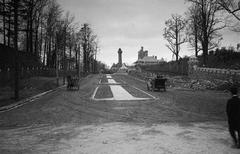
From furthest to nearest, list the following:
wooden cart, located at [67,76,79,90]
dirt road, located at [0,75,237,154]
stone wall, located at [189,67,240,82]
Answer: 1. stone wall, located at [189,67,240,82]
2. wooden cart, located at [67,76,79,90]
3. dirt road, located at [0,75,237,154]

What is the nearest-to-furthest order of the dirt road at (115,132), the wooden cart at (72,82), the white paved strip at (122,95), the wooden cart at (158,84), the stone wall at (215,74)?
the dirt road at (115,132) → the white paved strip at (122,95) → the wooden cart at (158,84) → the wooden cart at (72,82) → the stone wall at (215,74)

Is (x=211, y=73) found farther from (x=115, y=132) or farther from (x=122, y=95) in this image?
(x=115, y=132)

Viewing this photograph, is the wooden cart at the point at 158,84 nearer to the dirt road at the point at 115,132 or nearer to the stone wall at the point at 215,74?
the stone wall at the point at 215,74

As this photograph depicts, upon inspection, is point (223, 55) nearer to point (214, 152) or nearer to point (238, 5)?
point (238, 5)

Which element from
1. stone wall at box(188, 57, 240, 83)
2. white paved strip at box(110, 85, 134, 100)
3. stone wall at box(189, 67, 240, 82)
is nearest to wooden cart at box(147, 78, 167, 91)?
white paved strip at box(110, 85, 134, 100)

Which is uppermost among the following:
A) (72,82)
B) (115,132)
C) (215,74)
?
(215,74)

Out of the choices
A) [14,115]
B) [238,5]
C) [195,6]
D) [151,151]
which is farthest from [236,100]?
[195,6]

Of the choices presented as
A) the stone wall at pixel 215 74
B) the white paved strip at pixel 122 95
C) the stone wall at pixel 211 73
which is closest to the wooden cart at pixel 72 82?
the white paved strip at pixel 122 95

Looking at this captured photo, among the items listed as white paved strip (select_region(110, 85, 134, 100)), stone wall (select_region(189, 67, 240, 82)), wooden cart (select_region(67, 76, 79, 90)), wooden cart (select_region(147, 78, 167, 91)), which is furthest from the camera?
stone wall (select_region(189, 67, 240, 82))

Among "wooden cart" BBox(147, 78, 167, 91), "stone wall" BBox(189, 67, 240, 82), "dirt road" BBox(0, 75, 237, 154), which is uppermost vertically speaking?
"stone wall" BBox(189, 67, 240, 82)

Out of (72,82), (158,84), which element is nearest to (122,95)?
(158,84)

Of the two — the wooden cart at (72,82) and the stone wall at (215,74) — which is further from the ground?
the stone wall at (215,74)

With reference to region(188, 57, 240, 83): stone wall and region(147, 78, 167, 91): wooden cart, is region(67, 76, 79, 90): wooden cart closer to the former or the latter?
region(147, 78, 167, 91): wooden cart

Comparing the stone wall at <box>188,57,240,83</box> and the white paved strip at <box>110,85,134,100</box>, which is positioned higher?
the stone wall at <box>188,57,240,83</box>
